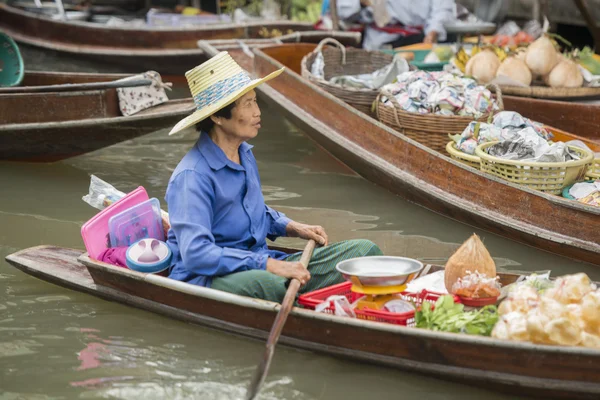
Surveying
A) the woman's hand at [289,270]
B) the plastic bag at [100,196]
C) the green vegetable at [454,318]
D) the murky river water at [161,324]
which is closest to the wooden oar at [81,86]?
the murky river water at [161,324]

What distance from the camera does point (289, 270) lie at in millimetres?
3262

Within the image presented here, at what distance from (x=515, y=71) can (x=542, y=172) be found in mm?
2161

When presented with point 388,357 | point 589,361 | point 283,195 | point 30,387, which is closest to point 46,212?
point 283,195

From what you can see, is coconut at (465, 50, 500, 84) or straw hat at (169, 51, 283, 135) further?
coconut at (465, 50, 500, 84)

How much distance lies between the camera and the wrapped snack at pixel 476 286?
322 centimetres

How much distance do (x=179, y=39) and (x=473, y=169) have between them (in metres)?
5.66

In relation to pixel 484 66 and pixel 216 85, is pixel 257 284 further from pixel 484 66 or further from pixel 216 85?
pixel 484 66

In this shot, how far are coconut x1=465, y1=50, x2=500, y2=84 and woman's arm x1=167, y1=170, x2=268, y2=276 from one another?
357 centimetres

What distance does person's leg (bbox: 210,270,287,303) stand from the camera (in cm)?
326

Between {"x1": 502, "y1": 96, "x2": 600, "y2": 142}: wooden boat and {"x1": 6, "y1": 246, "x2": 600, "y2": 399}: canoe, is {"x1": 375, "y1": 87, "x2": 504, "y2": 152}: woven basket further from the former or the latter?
{"x1": 6, "y1": 246, "x2": 600, "y2": 399}: canoe

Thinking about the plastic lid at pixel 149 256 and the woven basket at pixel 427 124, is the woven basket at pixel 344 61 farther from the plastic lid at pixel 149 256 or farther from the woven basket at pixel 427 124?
the plastic lid at pixel 149 256

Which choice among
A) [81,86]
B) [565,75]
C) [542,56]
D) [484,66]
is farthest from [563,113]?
[81,86]

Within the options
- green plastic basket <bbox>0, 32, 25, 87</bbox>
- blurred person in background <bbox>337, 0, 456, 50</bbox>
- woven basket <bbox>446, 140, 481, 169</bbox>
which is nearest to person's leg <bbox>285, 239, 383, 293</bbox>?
woven basket <bbox>446, 140, 481, 169</bbox>

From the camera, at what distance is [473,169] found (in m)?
4.62
